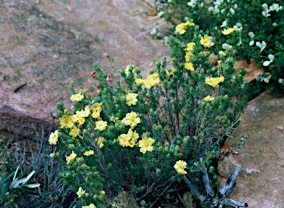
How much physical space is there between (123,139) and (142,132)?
0.24 meters

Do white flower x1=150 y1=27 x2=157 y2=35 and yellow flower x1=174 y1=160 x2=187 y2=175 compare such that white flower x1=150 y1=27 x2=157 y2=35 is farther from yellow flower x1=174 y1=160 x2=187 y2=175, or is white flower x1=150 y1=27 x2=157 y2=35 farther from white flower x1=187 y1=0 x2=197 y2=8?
yellow flower x1=174 y1=160 x2=187 y2=175

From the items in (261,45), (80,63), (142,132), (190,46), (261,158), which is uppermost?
(190,46)

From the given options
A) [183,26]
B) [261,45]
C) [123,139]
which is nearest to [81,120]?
[123,139]

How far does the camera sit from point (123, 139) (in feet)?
7.79

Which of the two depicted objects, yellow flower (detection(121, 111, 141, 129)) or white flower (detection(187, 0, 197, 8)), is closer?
yellow flower (detection(121, 111, 141, 129))

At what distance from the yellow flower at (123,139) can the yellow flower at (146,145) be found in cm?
8

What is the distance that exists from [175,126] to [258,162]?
0.56 meters

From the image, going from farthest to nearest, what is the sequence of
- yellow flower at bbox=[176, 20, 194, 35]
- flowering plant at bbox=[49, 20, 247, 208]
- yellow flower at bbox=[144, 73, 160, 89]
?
yellow flower at bbox=[176, 20, 194, 35] < yellow flower at bbox=[144, 73, 160, 89] < flowering plant at bbox=[49, 20, 247, 208]

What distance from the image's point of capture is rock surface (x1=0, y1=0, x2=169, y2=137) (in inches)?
120

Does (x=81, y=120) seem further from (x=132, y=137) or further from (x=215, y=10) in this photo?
(x=215, y=10)

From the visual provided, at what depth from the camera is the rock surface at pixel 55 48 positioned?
3.06 m

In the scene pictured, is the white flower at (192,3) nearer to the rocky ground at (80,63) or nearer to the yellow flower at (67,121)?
the rocky ground at (80,63)

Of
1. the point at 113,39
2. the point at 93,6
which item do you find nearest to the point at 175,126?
the point at 113,39

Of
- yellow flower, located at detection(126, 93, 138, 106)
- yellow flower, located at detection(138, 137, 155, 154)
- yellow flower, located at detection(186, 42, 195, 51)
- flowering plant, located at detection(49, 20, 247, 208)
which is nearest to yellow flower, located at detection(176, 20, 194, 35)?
flowering plant, located at detection(49, 20, 247, 208)
